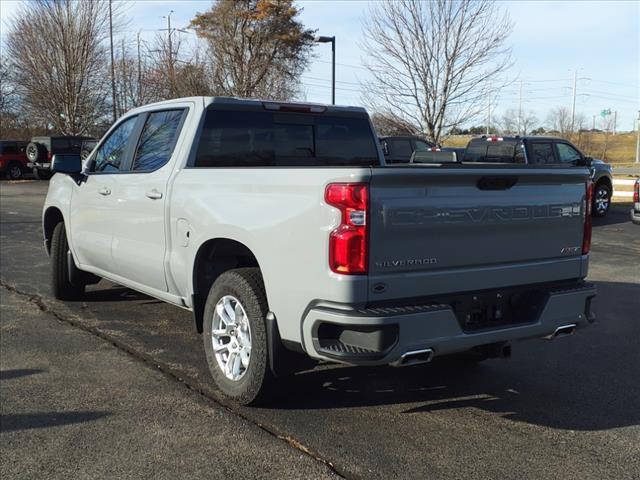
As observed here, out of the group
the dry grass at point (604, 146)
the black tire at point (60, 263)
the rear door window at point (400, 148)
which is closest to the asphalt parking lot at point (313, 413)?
the black tire at point (60, 263)

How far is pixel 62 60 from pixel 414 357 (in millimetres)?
33575

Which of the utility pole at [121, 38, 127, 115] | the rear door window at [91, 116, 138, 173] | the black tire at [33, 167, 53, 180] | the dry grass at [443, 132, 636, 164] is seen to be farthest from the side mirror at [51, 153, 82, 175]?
the dry grass at [443, 132, 636, 164]

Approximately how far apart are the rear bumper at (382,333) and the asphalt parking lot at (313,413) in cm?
56

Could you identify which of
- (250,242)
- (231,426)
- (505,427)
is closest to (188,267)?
(250,242)

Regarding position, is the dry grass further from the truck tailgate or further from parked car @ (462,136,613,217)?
the truck tailgate

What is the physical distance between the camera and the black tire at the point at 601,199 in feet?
51.5

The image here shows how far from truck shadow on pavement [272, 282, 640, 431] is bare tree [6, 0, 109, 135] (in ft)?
105

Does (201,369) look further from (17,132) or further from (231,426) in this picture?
(17,132)

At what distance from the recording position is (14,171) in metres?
33.4

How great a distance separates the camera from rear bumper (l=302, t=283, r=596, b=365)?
3.29m

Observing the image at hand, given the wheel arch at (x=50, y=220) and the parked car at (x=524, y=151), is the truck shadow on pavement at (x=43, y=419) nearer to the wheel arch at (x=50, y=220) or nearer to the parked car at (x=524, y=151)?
the wheel arch at (x=50, y=220)

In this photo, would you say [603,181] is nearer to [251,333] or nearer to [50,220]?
[50,220]

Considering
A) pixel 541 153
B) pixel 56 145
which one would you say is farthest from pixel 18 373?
pixel 56 145

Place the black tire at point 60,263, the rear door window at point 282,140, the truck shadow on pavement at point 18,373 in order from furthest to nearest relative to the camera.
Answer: the black tire at point 60,263, the rear door window at point 282,140, the truck shadow on pavement at point 18,373
